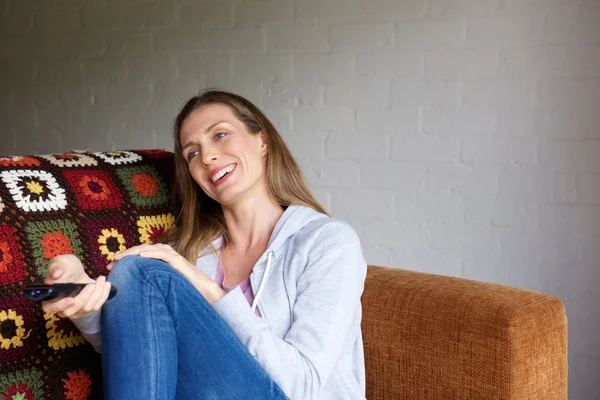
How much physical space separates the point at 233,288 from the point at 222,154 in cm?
26

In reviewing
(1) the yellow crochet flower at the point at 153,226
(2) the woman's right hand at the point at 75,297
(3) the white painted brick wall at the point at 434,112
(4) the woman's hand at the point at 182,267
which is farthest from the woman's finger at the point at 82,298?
(3) the white painted brick wall at the point at 434,112

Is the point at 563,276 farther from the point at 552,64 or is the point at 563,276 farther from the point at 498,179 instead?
the point at 552,64

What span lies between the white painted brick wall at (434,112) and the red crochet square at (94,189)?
3.20 feet

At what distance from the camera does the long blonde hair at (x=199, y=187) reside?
154 centimetres

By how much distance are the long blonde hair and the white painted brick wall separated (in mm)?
734

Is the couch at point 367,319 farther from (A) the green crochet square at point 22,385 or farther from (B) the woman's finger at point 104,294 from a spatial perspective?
(B) the woman's finger at point 104,294

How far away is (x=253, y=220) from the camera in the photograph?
1.53 meters

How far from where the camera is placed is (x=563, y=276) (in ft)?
6.81

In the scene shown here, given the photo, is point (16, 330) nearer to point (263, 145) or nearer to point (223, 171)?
point (223, 171)

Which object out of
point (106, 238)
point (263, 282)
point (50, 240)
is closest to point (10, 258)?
point (50, 240)

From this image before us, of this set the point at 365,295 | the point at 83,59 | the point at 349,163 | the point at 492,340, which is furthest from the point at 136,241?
the point at 83,59

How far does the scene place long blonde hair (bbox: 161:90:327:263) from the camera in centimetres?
154

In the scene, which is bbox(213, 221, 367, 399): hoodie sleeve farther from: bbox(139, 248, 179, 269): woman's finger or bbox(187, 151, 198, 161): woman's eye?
bbox(187, 151, 198, 161): woman's eye

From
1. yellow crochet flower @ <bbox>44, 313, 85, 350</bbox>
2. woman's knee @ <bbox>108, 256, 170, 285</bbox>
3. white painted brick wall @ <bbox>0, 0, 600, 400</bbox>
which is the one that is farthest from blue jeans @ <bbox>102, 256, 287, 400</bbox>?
white painted brick wall @ <bbox>0, 0, 600, 400</bbox>
